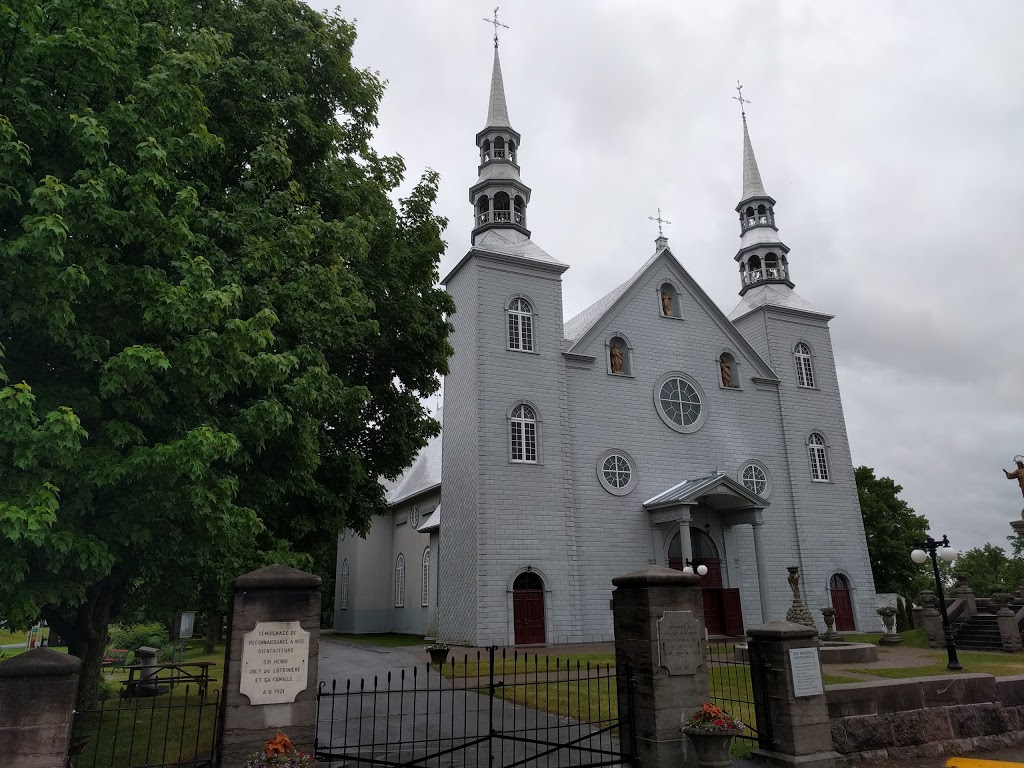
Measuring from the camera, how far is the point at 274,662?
7.54 meters

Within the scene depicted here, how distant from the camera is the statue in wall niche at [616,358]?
28969 mm

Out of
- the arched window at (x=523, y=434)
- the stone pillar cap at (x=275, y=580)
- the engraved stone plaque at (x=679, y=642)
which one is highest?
the arched window at (x=523, y=434)

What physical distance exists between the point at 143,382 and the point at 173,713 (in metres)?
8.75

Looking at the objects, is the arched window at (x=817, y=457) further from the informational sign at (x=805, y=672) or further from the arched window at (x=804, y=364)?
the informational sign at (x=805, y=672)

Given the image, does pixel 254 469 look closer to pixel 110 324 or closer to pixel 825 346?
pixel 110 324

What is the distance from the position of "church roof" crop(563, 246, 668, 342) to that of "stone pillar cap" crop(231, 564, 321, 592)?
2155cm

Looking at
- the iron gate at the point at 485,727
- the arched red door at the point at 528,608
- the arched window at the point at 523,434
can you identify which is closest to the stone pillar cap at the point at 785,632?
the iron gate at the point at 485,727

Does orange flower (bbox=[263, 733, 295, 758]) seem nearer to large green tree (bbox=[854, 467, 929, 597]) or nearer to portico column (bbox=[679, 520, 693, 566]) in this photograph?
portico column (bbox=[679, 520, 693, 566])

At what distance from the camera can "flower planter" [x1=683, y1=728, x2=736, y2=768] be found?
8445 millimetres

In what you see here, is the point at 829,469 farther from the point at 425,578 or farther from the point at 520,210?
the point at 425,578

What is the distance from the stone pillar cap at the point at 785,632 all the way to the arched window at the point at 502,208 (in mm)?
23138

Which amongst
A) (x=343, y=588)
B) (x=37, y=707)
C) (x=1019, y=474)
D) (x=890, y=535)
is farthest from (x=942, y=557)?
(x=343, y=588)

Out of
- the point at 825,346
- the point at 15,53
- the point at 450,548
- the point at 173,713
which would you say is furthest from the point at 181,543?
the point at 825,346

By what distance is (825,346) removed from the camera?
34562mm
